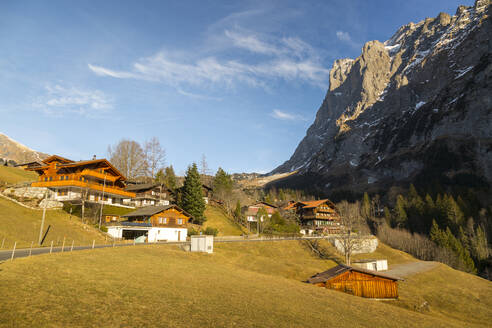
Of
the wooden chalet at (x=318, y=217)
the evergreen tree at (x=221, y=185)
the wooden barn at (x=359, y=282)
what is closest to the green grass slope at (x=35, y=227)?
the wooden barn at (x=359, y=282)

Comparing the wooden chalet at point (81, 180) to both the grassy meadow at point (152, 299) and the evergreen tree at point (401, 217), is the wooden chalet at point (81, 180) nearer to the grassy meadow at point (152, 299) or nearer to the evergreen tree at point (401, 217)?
the grassy meadow at point (152, 299)

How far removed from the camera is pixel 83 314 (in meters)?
13.5

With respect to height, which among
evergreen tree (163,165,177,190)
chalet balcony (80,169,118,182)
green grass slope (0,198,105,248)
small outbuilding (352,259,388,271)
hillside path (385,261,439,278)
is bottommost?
hillside path (385,261,439,278)

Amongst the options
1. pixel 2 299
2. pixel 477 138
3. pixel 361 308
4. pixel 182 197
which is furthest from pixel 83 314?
pixel 477 138

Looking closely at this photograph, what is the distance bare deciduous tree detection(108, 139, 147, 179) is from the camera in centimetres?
9306

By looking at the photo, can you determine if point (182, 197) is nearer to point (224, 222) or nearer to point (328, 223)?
point (224, 222)

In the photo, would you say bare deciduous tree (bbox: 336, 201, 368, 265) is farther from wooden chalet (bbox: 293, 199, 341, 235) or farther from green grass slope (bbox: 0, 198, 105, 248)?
green grass slope (bbox: 0, 198, 105, 248)

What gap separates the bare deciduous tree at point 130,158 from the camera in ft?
305

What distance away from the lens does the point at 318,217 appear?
107 meters

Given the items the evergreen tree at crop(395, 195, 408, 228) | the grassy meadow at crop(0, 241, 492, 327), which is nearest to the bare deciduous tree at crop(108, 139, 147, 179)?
the grassy meadow at crop(0, 241, 492, 327)

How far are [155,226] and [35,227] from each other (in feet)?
67.6

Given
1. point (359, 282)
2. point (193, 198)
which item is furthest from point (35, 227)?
point (359, 282)

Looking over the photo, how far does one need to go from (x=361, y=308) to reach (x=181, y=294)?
15639 mm

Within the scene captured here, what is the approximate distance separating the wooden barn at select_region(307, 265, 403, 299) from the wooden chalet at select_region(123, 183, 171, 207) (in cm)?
5712
